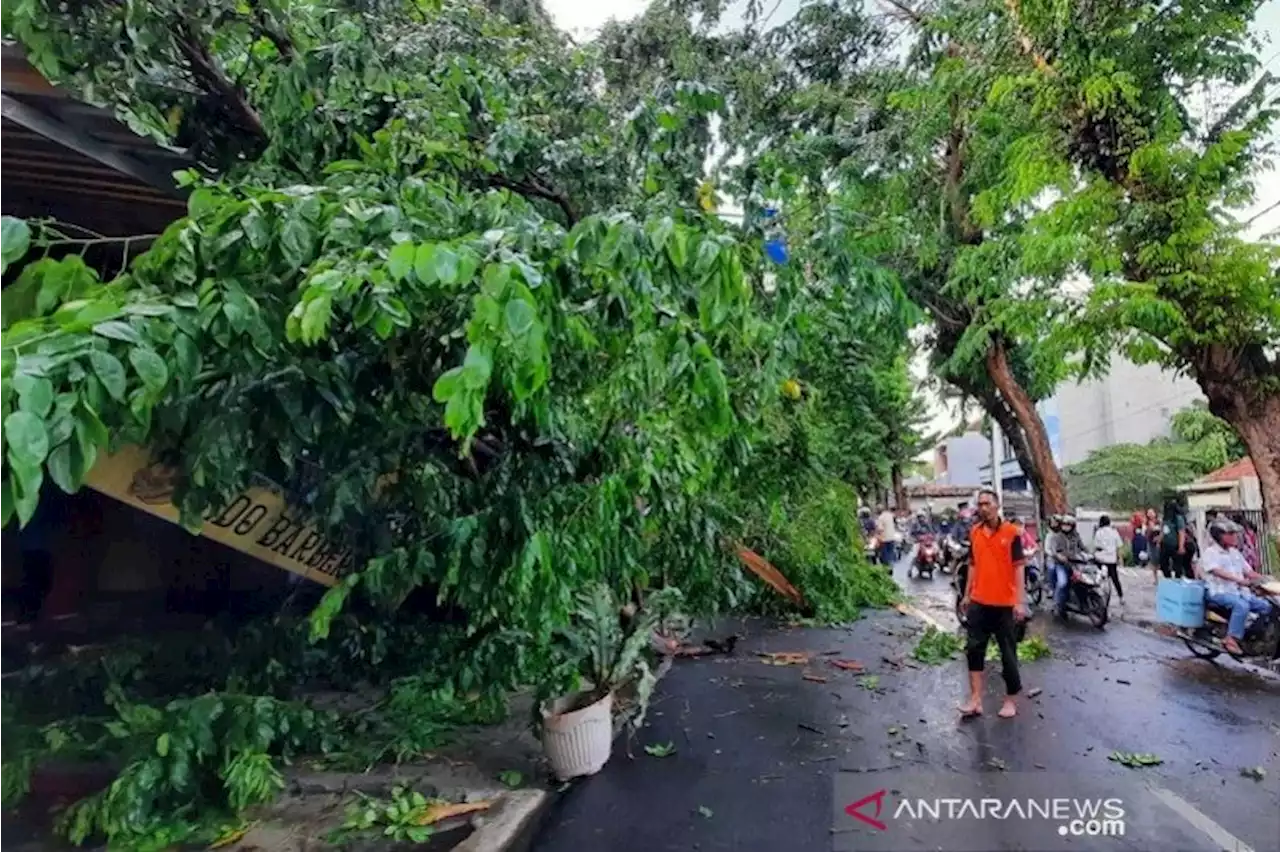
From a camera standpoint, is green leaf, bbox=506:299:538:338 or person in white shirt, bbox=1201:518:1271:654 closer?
green leaf, bbox=506:299:538:338

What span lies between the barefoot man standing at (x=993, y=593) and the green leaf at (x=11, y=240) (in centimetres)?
555

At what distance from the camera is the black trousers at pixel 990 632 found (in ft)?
18.9

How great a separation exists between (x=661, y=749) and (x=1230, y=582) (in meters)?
5.67

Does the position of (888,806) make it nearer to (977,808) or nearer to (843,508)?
(977,808)

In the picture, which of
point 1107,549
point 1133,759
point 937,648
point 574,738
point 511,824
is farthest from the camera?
point 1107,549

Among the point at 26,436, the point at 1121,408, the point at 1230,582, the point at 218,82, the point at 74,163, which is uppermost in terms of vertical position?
the point at 1121,408

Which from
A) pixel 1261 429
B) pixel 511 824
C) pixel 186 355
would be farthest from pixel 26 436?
pixel 1261 429

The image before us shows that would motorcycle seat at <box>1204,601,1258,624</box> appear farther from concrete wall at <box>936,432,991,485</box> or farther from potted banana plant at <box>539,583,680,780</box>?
concrete wall at <box>936,432,991,485</box>

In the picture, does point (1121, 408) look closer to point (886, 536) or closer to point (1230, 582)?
point (886, 536)

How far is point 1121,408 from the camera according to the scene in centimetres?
3319

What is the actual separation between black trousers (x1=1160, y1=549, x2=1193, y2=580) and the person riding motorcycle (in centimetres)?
364

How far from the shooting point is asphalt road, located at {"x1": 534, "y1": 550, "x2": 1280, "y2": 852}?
3.90 metres

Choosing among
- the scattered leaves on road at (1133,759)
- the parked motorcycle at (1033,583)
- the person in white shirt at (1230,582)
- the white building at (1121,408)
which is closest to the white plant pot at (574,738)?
the scattered leaves on road at (1133,759)

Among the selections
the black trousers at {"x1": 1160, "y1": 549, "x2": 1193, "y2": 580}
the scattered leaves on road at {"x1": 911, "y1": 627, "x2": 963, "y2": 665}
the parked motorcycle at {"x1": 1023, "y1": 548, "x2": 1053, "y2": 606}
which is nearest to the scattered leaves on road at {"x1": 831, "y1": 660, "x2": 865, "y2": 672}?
the scattered leaves on road at {"x1": 911, "y1": 627, "x2": 963, "y2": 665}
